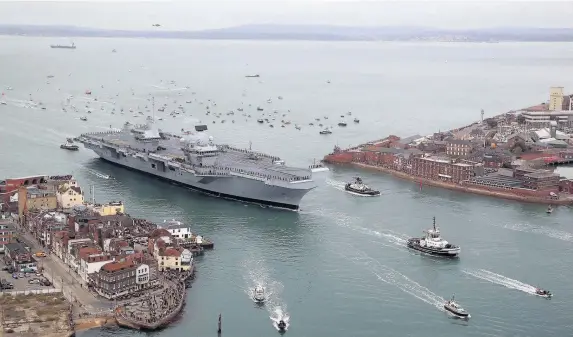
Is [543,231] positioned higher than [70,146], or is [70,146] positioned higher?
[70,146]

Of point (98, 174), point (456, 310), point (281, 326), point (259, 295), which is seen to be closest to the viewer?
point (281, 326)

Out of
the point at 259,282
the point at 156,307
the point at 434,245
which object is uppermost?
the point at 434,245

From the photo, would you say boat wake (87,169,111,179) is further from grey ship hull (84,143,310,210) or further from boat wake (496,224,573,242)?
boat wake (496,224,573,242)

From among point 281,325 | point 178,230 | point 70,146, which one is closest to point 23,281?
point 178,230

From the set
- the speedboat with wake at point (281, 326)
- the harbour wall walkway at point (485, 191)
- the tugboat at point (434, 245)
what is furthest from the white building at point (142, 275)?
the harbour wall walkway at point (485, 191)

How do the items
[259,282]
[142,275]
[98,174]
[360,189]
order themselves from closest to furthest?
[142,275]
[259,282]
[360,189]
[98,174]

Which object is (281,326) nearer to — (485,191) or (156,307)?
(156,307)

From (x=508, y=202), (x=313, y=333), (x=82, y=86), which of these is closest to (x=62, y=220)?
(x=313, y=333)
